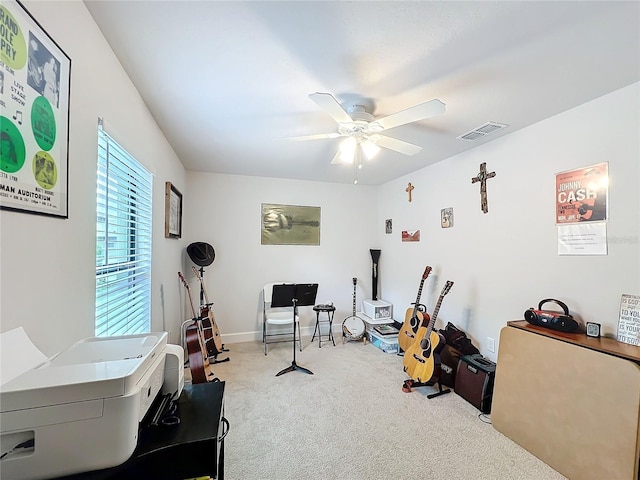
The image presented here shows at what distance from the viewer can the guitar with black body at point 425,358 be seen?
2.56 meters

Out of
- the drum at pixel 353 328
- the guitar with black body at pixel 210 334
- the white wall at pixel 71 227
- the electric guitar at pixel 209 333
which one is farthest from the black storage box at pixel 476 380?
the white wall at pixel 71 227

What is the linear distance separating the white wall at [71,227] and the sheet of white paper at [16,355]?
0.03m

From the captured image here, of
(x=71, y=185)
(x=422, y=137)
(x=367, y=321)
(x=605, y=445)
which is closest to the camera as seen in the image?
(x=71, y=185)

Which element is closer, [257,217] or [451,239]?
[451,239]

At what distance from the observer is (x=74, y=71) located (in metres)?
1.10

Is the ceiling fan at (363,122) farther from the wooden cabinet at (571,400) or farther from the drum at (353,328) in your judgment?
the drum at (353,328)

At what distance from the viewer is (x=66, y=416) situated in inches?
25.9

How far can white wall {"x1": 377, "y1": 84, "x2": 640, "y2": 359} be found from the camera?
5.84 feet

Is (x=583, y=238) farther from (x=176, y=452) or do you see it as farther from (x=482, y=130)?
(x=176, y=452)

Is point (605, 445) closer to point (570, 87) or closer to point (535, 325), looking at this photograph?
point (535, 325)

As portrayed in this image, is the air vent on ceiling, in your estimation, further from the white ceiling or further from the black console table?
the black console table

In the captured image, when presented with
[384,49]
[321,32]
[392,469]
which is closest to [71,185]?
[321,32]

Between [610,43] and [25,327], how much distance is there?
8.73 ft

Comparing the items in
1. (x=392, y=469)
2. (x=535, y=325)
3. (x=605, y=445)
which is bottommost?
(x=392, y=469)
